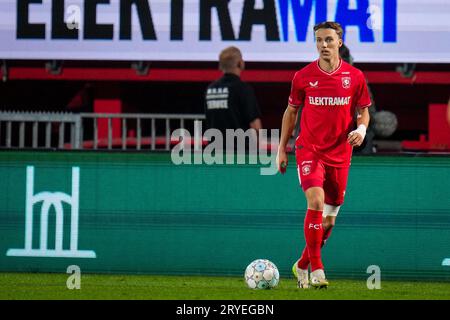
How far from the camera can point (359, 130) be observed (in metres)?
8.52

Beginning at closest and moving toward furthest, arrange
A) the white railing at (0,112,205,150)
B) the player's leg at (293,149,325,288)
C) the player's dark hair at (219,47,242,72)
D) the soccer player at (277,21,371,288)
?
the player's leg at (293,149,325,288) < the soccer player at (277,21,371,288) < the player's dark hair at (219,47,242,72) < the white railing at (0,112,205,150)

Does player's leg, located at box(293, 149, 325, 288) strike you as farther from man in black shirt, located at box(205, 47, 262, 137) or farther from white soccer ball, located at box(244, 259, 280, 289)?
man in black shirt, located at box(205, 47, 262, 137)

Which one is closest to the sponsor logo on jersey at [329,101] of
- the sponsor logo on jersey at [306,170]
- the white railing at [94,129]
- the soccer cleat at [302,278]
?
the sponsor logo on jersey at [306,170]

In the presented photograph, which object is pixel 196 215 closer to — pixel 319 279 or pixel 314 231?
pixel 314 231

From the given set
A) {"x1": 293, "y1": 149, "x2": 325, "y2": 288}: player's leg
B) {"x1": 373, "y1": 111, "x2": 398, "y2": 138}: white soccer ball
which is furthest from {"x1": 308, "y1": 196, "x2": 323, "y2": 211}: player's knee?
{"x1": 373, "y1": 111, "x2": 398, "y2": 138}: white soccer ball

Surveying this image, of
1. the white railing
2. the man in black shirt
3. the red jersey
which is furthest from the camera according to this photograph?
the white railing

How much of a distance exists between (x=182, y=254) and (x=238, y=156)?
1.09 meters

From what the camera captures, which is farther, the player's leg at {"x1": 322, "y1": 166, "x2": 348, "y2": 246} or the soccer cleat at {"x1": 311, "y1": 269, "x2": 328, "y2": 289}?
the player's leg at {"x1": 322, "y1": 166, "x2": 348, "y2": 246}

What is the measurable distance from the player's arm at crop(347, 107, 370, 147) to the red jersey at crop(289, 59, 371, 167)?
0.06 m

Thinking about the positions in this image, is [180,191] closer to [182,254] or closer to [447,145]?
[182,254]

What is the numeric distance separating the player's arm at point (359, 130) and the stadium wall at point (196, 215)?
106 centimetres

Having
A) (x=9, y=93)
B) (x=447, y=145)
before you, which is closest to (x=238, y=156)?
(x=447, y=145)

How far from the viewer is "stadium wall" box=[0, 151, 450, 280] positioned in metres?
9.75

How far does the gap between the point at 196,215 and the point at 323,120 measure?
1.87 metres
